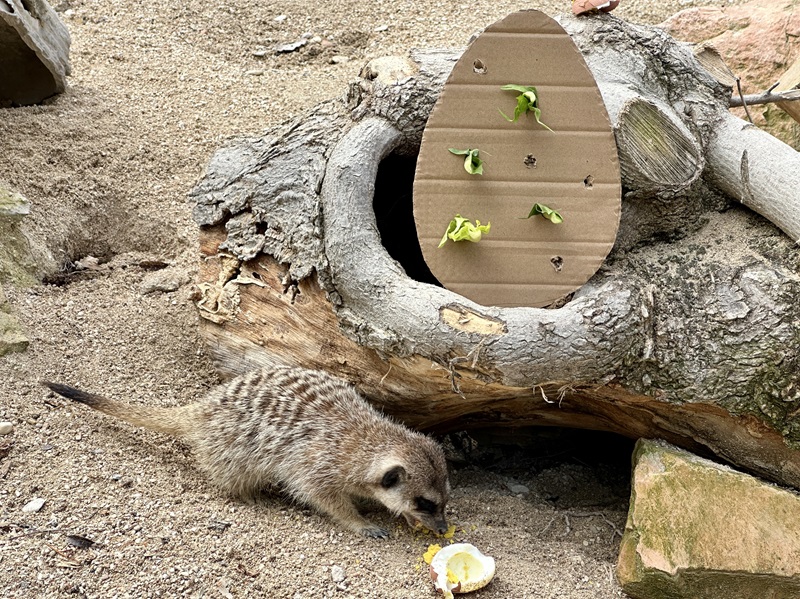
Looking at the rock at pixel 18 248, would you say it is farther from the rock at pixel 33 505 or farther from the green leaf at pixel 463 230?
the green leaf at pixel 463 230

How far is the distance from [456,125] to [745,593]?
1.57m

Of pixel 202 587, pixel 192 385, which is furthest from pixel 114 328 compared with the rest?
pixel 202 587

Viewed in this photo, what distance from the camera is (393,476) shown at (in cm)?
246

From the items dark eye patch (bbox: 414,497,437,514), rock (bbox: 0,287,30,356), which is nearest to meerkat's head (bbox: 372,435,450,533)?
dark eye patch (bbox: 414,497,437,514)

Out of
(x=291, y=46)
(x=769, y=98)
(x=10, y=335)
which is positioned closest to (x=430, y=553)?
(x=10, y=335)

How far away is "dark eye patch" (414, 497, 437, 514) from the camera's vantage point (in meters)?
2.42

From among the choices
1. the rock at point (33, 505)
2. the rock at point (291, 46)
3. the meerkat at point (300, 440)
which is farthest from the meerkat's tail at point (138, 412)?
the rock at point (291, 46)

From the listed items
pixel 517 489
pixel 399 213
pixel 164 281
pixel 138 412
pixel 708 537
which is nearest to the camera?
pixel 708 537

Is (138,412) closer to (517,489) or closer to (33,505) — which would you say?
(33,505)

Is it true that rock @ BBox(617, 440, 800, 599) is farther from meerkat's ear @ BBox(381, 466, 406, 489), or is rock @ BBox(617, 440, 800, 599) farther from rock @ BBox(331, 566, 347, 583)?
rock @ BBox(331, 566, 347, 583)

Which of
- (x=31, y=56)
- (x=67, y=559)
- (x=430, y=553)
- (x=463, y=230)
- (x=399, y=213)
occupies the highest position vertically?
(x=31, y=56)

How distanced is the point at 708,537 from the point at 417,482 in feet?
2.76

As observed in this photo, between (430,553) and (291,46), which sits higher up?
(291,46)

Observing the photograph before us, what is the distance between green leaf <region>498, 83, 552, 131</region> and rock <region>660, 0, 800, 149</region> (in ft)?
6.31
